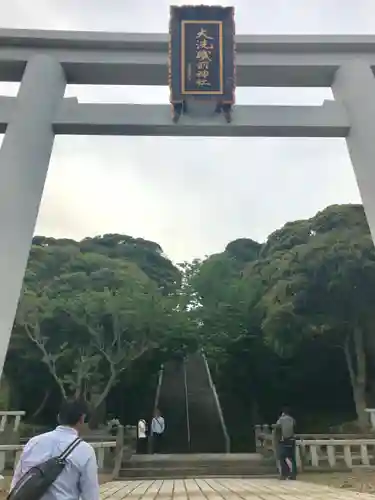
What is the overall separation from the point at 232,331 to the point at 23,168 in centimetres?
1308

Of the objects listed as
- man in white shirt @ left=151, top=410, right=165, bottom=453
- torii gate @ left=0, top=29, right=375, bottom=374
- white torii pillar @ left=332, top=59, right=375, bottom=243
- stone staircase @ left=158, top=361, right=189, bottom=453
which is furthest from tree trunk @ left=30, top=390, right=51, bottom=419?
white torii pillar @ left=332, top=59, right=375, bottom=243

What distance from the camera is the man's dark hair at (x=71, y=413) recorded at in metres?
2.51

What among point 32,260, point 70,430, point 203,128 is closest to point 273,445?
point 203,128

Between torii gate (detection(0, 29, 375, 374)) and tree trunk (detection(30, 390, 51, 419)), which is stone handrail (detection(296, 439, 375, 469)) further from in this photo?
tree trunk (detection(30, 390, 51, 419))

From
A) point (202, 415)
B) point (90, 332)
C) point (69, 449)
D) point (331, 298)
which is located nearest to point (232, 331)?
point (202, 415)

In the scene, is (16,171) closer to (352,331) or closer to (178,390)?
(352,331)

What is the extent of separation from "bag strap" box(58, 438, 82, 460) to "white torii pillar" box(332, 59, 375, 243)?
192 inches

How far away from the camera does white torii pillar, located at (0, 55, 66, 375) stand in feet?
19.3

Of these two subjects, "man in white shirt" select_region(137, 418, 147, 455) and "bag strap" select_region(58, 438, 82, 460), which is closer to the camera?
"bag strap" select_region(58, 438, 82, 460)

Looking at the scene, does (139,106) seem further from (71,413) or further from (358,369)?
(358,369)

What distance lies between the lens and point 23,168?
254 inches

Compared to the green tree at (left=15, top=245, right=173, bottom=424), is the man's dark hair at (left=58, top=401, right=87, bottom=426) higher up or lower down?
lower down

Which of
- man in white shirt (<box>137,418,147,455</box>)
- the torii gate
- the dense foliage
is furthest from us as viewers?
the dense foliage

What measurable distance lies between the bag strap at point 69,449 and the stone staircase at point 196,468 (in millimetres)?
9500
